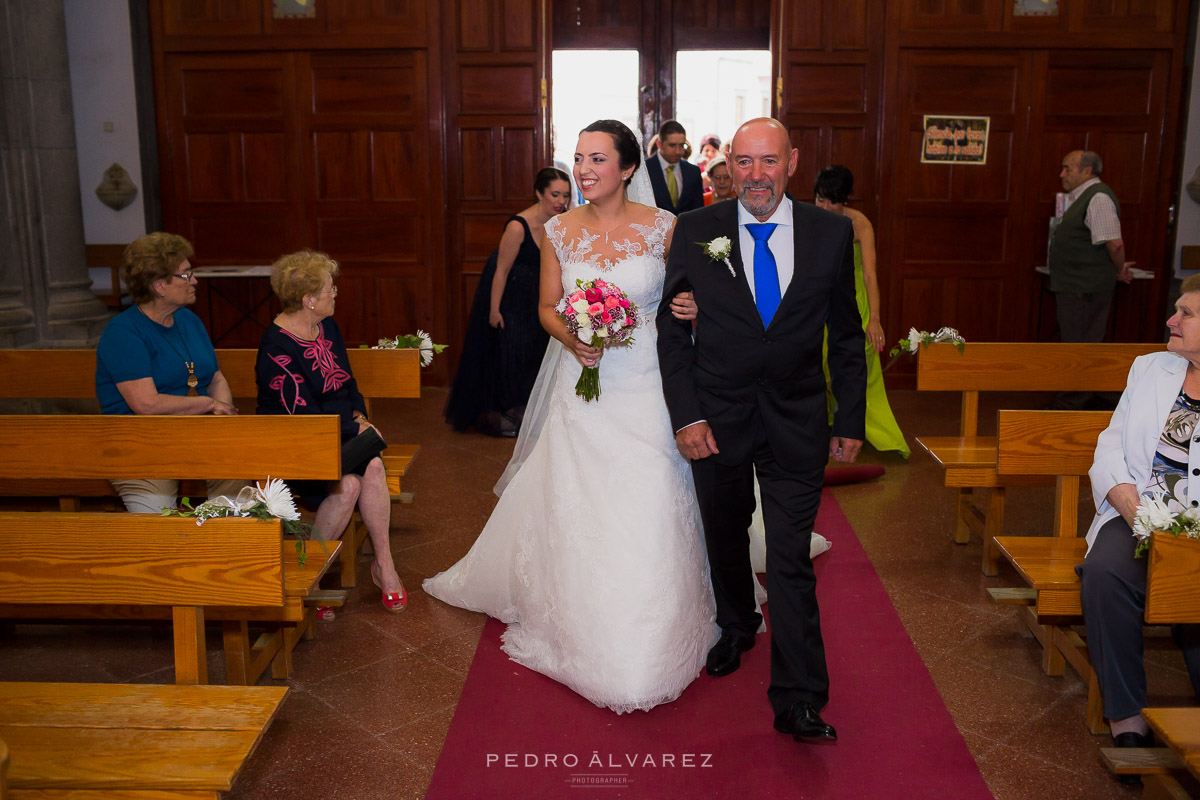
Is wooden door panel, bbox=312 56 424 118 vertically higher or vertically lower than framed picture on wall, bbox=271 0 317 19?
lower

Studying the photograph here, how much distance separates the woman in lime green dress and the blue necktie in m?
2.95

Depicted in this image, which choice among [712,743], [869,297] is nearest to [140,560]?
[712,743]

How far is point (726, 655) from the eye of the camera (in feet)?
12.2

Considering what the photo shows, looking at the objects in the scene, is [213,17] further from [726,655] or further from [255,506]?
[726,655]

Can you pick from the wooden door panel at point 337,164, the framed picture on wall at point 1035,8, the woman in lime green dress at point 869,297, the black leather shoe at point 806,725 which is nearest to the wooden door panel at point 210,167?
the wooden door panel at point 337,164

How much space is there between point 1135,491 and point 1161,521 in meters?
0.41

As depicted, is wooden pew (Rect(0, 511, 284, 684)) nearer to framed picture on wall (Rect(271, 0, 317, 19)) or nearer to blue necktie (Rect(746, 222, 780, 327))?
blue necktie (Rect(746, 222, 780, 327))

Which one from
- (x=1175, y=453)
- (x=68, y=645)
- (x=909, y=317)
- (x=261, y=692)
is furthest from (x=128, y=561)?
(x=909, y=317)

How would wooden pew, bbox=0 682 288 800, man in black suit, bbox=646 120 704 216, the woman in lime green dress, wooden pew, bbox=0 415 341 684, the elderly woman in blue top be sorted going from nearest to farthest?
wooden pew, bbox=0 682 288 800, wooden pew, bbox=0 415 341 684, the elderly woman in blue top, the woman in lime green dress, man in black suit, bbox=646 120 704 216

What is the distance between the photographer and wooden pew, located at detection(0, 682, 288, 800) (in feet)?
7.90

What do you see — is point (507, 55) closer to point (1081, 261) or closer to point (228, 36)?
point (228, 36)

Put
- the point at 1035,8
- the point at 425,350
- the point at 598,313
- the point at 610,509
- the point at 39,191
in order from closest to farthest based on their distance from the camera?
the point at 598,313, the point at 610,509, the point at 425,350, the point at 39,191, the point at 1035,8

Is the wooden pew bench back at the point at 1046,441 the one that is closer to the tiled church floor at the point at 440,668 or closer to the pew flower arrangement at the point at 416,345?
the tiled church floor at the point at 440,668

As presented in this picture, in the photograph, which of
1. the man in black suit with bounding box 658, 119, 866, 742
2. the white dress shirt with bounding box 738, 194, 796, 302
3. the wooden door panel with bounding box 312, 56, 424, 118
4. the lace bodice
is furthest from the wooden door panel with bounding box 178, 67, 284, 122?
the white dress shirt with bounding box 738, 194, 796, 302
